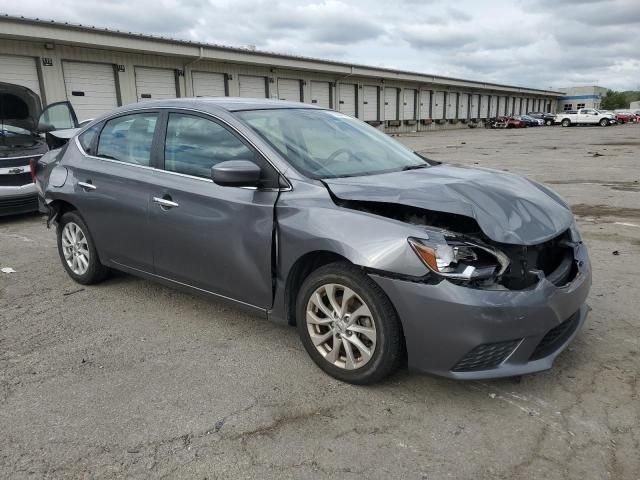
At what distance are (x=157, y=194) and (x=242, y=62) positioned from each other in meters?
22.7

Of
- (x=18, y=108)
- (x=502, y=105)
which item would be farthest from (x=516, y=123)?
(x=18, y=108)

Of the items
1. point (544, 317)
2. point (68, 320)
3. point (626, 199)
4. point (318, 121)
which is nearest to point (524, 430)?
point (544, 317)

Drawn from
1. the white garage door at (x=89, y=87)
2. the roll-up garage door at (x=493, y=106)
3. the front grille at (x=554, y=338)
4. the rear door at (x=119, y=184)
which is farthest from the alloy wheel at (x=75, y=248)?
the roll-up garage door at (x=493, y=106)

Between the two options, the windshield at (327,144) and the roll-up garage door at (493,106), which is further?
the roll-up garage door at (493,106)

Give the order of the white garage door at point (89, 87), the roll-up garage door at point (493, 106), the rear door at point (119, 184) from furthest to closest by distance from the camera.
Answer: the roll-up garage door at point (493, 106) → the white garage door at point (89, 87) → the rear door at point (119, 184)

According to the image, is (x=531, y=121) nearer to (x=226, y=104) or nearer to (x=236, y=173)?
(x=226, y=104)

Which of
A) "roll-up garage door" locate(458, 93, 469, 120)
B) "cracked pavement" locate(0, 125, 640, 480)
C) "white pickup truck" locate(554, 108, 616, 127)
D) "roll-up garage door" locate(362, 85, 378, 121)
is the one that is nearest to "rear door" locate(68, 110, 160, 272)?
"cracked pavement" locate(0, 125, 640, 480)

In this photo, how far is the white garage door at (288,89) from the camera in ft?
94.6

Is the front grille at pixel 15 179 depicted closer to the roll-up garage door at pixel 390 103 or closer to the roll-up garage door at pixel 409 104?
the roll-up garage door at pixel 390 103

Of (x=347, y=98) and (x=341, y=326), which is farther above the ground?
(x=347, y=98)

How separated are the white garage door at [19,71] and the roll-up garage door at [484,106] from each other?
170 feet

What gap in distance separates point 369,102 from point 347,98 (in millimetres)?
3165

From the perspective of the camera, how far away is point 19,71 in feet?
54.7

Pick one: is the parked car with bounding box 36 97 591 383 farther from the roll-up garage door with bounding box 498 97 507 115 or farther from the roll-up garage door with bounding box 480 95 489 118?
the roll-up garage door with bounding box 498 97 507 115
